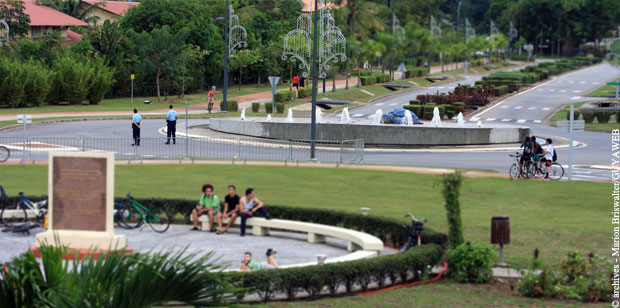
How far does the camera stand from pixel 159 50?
63375mm

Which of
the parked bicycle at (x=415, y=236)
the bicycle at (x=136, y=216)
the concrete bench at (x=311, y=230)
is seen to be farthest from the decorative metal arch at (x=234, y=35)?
the parked bicycle at (x=415, y=236)

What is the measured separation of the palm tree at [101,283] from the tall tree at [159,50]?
2201 inches

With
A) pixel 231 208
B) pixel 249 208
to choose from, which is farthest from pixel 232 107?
pixel 249 208

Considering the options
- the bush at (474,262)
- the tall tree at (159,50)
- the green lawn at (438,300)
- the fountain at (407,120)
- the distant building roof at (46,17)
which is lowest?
the green lawn at (438,300)

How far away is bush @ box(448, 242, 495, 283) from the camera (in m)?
14.7

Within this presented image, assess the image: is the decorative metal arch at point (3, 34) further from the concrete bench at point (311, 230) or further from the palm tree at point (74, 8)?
the concrete bench at point (311, 230)

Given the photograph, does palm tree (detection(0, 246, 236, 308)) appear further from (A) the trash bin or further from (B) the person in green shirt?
(B) the person in green shirt

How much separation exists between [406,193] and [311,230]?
6.46 meters

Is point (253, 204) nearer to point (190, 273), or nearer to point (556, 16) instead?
point (190, 273)

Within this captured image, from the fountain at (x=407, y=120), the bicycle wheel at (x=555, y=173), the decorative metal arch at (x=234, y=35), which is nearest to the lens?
the bicycle wheel at (x=555, y=173)

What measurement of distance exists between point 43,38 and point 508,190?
161ft

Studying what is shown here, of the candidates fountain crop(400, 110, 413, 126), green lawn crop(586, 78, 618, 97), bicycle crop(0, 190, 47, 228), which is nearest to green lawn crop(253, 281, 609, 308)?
bicycle crop(0, 190, 47, 228)

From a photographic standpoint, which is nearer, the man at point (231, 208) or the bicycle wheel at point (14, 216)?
the man at point (231, 208)

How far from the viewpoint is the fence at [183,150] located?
31.4 meters
